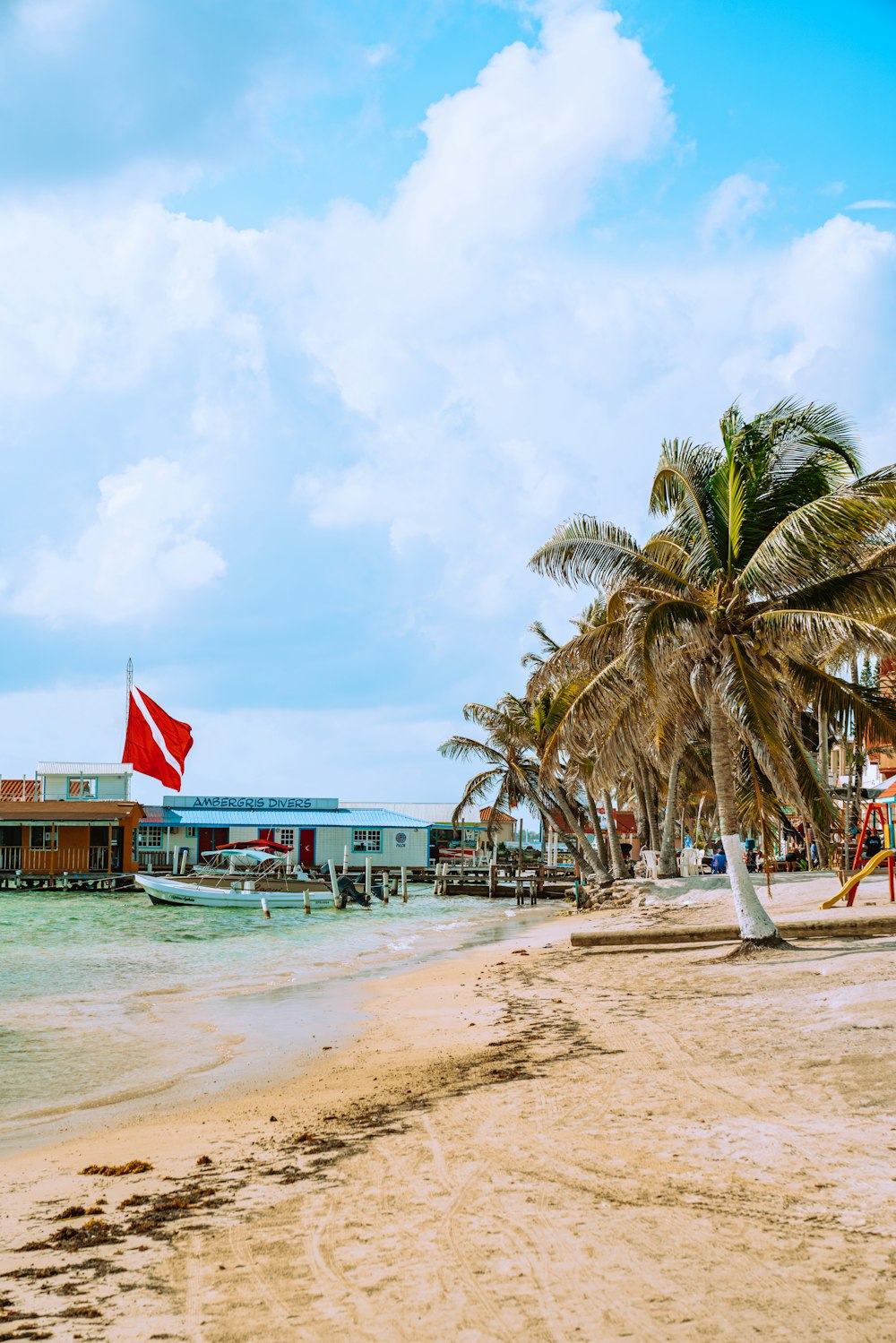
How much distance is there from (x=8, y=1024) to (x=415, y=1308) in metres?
11.8

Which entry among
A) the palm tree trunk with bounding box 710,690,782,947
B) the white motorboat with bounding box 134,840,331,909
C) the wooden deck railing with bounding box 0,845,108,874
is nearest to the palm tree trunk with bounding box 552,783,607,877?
the white motorboat with bounding box 134,840,331,909

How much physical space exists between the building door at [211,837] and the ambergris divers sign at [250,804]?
282cm

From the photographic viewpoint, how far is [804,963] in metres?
12.6

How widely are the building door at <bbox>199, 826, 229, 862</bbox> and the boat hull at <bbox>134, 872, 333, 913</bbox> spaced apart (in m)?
15.0

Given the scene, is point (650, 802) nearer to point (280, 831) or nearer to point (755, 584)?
point (755, 584)

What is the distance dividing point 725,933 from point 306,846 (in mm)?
47417

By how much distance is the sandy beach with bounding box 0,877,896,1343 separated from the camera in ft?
12.9

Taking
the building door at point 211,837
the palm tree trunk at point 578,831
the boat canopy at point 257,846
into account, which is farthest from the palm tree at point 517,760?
the building door at point 211,837

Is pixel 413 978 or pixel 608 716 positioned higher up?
pixel 608 716

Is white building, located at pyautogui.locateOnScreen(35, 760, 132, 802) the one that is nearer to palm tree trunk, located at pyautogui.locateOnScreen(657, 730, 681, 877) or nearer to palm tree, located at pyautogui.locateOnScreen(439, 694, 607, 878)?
palm tree, located at pyautogui.locateOnScreen(439, 694, 607, 878)

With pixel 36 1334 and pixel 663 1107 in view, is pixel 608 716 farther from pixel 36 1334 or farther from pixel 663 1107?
pixel 36 1334

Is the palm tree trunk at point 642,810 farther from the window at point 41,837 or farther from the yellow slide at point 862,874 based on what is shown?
the window at point 41,837

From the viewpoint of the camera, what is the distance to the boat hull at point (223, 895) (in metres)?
42.9

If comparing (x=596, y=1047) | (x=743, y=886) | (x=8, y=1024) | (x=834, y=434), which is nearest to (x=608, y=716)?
(x=743, y=886)
